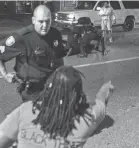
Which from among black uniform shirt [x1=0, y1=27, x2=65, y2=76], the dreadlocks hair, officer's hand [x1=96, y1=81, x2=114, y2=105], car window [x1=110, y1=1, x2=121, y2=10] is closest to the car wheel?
car window [x1=110, y1=1, x2=121, y2=10]

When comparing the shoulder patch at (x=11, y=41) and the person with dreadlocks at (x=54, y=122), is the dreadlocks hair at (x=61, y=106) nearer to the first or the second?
the person with dreadlocks at (x=54, y=122)

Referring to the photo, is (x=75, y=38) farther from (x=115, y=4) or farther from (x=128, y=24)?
(x=128, y=24)

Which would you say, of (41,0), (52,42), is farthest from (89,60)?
(41,0)

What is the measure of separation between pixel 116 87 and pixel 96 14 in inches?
499

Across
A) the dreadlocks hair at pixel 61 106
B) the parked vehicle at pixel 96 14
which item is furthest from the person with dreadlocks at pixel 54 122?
the parked vehicle at pixel 96 14

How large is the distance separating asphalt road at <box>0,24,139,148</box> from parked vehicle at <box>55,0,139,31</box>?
221 inches

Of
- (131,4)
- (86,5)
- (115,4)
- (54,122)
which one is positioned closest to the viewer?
(54,122)

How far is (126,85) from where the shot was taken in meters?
8.48

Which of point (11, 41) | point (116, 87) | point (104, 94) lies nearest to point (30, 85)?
point (11, 41)

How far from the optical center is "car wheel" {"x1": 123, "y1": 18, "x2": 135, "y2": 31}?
21.5 meters

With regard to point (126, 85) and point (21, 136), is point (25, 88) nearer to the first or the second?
point (21, 136)

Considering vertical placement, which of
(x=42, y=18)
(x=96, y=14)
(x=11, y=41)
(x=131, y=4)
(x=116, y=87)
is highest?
(x=42, y=18)

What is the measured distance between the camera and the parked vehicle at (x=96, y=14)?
2014cm

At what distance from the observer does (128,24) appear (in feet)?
70.8
